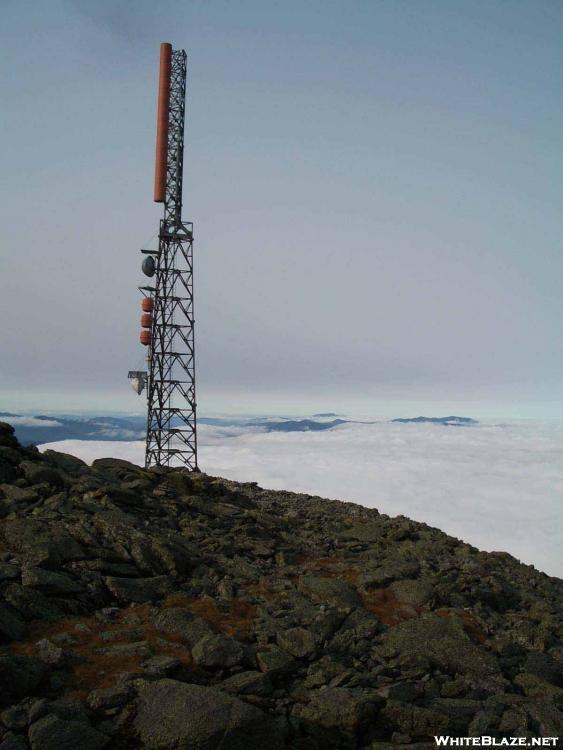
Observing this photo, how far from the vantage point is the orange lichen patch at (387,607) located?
17.2 meters

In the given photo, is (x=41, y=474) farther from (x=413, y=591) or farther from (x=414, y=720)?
(x=414, y=720)

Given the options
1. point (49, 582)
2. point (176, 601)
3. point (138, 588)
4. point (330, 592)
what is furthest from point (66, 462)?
point (330, 592)

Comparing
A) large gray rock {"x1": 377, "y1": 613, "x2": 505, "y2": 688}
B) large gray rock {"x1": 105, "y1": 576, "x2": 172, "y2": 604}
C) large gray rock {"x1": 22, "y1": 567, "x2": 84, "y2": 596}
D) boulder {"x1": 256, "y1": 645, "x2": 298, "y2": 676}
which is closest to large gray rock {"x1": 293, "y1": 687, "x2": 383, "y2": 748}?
boulder {"x1": 256, "y1": 645, "x2": 298, "y2": 676}

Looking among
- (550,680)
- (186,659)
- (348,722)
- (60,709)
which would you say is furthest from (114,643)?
(550,680)

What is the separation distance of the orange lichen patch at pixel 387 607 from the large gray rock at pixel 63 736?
9266 mm

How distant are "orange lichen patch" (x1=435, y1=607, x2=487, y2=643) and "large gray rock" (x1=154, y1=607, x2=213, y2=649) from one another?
766 centimetres

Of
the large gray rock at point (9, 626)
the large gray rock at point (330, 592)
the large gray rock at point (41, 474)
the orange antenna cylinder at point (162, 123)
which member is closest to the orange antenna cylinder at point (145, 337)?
the orange antenna cylinder at point (162, 123)

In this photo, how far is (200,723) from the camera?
1040 centimetres

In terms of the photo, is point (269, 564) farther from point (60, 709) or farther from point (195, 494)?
point (60, 709)

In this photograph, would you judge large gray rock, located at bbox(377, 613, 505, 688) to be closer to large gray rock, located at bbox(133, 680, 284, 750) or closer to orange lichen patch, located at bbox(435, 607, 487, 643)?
orange lichen patch, located at bbox(435, 607, 487, 643)

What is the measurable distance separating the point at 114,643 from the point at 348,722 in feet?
19.1

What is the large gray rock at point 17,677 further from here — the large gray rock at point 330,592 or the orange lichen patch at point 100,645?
the large gray rock at point 330,592

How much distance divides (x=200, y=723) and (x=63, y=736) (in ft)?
7.75

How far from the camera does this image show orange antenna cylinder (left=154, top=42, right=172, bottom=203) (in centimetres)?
4031
